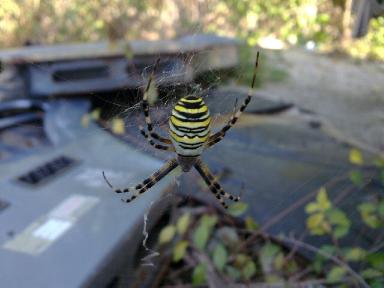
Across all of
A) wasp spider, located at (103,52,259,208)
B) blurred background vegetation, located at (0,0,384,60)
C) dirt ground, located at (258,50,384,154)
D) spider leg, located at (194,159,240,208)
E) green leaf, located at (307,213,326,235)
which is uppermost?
wasp spider, located at (103,52,259,208)

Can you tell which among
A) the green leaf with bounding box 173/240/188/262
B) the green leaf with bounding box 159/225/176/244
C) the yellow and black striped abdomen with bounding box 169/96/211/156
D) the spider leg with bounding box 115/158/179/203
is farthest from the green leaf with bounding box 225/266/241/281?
A: the yellow and black striped abdomen with bounding box 169/96/211/156

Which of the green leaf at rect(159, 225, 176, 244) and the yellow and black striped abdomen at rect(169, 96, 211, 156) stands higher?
the yellow and black striped abdomen at rect(169, 96, 211, 156)

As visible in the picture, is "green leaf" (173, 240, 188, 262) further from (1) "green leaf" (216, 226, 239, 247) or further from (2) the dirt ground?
(2) the dirt ground

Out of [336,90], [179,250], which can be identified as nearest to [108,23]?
[336,90]

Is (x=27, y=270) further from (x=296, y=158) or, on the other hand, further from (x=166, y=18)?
(x=166, y=18)

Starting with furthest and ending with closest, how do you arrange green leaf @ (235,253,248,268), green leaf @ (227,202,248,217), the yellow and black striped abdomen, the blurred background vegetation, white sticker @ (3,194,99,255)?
the blurred background vegetation → green leaf @ (235,253,248,268) → green leaf @ (227,202,248,217) → white sticker @ (3,194,99,255) → the yellow and black striped abdomen

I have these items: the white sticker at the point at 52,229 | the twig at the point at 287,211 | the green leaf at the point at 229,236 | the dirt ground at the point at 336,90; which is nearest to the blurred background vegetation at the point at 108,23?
the dirt ground at the point at 336,90

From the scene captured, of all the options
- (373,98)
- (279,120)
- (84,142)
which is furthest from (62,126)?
(373,98)
